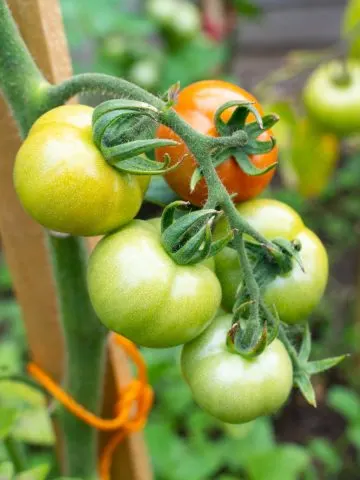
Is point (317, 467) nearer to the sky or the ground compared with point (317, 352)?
nearer to the ground

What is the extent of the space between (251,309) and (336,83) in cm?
95

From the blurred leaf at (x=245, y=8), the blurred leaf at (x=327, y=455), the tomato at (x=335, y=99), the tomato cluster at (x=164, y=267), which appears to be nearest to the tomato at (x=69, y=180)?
the tomato cluster at (x=164, y=267)

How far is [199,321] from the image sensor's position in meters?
0.49

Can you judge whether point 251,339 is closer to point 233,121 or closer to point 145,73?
point 233,121

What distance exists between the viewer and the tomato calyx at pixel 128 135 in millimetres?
454

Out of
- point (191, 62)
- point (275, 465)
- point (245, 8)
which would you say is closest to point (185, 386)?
point (275, 465)

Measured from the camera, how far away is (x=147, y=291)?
18.7 inches

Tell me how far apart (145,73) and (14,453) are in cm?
162

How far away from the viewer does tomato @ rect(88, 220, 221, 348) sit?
0.48 m

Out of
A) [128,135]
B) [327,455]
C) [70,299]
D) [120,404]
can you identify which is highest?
[128,135]

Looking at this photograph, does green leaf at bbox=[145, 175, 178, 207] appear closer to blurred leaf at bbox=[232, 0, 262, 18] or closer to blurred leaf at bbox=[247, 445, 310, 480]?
blurred leaf at bbox=[247, 445, 310, 480]

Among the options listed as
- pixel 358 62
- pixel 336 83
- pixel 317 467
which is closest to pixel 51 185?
pixel 336 83

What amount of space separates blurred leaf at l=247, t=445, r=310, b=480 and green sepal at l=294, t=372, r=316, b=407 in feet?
2.49

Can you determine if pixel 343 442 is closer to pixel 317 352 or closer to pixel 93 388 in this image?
pixel 317 352
